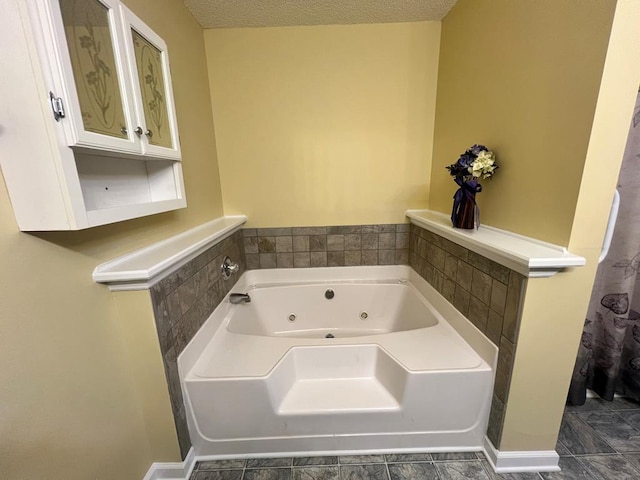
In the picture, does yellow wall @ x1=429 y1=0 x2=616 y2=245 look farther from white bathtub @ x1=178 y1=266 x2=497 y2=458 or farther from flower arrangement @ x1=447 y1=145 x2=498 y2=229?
white bathtub @ x1=178 y1=266 x2=497 y2=458

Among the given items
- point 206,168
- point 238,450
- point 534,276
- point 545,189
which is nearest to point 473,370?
point 534,276

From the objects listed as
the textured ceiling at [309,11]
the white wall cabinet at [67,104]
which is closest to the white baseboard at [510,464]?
the white wall cabinet at [67,104]

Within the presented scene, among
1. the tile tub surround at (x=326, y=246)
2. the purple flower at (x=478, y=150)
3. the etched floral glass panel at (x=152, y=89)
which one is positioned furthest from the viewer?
the tile tub surround at (x=326, y=246)

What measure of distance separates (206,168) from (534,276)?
180cm

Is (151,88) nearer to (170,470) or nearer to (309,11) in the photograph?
(309,11)

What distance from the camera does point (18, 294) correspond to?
0.65 meters

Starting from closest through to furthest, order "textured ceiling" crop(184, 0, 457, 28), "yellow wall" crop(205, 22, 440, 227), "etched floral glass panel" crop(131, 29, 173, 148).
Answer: "etched floral glass panel" crop(131, 29, 173, 148), "textured ceiling" crop(184, 0, 457, 28), "yellow wall" crop(205, 22, 440, 227)

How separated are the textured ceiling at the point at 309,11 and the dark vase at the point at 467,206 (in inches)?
45.7

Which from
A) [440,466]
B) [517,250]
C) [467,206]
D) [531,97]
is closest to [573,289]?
[517,250]

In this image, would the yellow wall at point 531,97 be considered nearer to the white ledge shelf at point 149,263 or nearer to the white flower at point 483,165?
the white flower at point 483,165

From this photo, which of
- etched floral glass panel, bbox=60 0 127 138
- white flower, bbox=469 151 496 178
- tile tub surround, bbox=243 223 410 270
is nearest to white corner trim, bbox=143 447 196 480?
tile tub surround, bbox=243 223 410 270

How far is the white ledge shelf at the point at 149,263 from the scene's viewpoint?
33.9 inches

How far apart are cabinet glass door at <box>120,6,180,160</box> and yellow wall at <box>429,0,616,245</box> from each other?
1456 millimetres

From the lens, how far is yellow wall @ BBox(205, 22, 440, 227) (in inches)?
67.9
